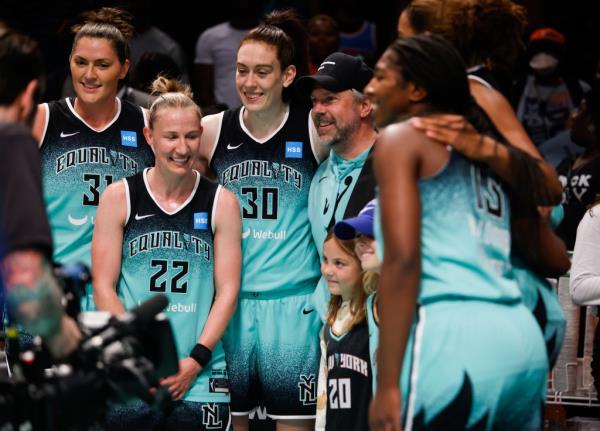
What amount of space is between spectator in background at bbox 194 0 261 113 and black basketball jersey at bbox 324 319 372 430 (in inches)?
164

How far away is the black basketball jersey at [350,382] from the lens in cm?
468

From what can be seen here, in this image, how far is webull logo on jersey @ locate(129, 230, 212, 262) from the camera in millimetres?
5180

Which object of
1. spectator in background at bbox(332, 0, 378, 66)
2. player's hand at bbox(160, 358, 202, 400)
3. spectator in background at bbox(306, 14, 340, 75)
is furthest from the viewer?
spectator in background at bbox(332, 0, 378, 66)

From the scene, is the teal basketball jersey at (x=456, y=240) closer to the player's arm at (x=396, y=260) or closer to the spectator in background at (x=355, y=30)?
the player's arm at (x=396, y=260)

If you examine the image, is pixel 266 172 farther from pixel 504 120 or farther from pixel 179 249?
pixel 504 120

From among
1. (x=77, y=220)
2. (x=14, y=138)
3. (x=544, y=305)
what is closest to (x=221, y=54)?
(x=77, y=220)

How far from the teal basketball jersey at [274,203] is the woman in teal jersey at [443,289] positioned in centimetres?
184

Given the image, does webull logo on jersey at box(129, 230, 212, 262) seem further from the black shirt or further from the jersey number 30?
the black shirt

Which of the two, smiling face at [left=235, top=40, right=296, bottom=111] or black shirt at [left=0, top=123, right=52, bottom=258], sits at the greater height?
smiling face at [left=235, top=40, right=296, bottom=111]

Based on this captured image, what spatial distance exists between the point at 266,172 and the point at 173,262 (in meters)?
0.63

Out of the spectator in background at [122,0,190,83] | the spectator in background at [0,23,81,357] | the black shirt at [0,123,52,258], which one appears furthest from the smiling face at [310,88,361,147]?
the spectator in background at [122,0,190,83]

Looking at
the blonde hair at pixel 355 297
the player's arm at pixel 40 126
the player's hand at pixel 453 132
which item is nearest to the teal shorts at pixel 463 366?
the player's hand at pixel 453 132

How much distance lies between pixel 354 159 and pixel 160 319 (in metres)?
1.97

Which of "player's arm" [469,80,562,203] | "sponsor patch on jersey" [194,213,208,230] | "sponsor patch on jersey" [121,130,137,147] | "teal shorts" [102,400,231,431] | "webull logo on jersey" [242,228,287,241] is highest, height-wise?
"sponsor patch on jersey" [121,130,137,147]
